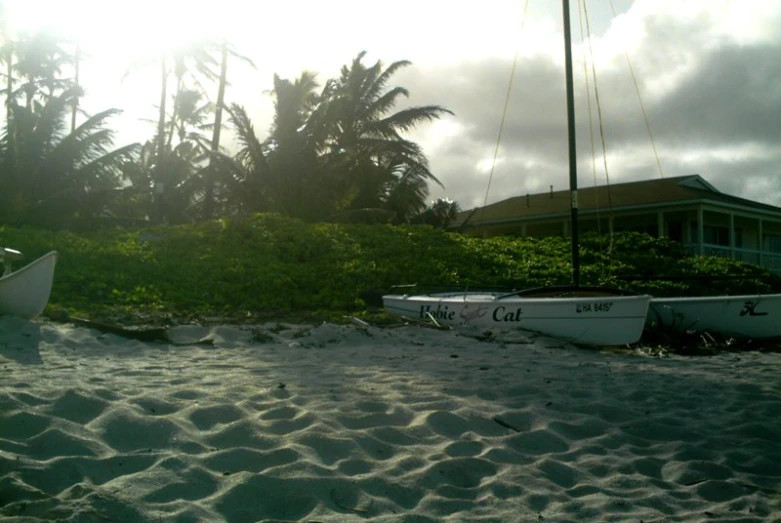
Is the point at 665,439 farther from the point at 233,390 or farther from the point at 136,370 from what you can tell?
the point at 136,370

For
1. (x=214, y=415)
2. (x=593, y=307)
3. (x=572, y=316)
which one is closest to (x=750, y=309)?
(x=593, y=307)

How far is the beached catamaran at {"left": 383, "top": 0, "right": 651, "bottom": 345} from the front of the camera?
10.3 metres

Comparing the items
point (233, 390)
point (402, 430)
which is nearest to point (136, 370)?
point (233, 390)

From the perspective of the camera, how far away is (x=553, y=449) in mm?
4809

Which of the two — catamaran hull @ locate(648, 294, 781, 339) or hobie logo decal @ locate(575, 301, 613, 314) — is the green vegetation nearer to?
catamaran hull @ locate(648, 294, 781, 339)

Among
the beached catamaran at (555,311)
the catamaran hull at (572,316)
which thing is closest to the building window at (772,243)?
the beached catamaran at (555,311)

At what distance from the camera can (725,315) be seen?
1245cm

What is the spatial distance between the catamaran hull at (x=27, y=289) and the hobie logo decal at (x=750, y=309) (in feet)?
33.9

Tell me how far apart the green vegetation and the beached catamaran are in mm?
1571

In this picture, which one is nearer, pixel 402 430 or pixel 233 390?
pixel 402 430

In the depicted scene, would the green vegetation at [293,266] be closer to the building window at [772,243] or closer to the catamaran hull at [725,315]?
the catamaran hull at [725,315]

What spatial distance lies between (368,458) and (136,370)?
2.77 metres

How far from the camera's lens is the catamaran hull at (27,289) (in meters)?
8.24

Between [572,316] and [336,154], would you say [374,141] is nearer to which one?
[336,154]
